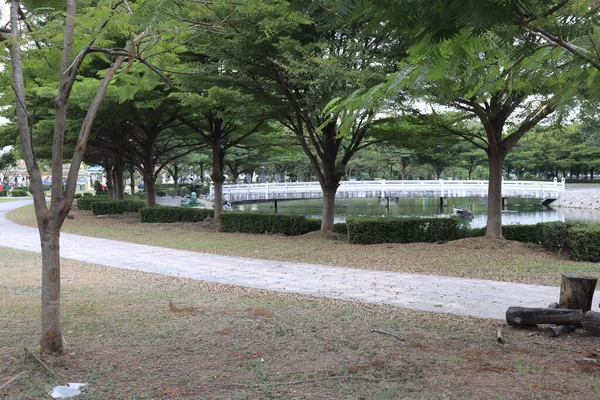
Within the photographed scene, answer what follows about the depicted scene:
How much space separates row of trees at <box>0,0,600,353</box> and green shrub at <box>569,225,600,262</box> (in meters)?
2.58

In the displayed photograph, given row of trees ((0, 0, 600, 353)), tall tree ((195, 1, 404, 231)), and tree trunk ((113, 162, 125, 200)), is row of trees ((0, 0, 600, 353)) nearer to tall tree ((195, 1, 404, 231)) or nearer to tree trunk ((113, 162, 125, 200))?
tall tree ((195, 1, 404, 231))

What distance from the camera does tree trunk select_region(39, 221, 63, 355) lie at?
4.81 meters

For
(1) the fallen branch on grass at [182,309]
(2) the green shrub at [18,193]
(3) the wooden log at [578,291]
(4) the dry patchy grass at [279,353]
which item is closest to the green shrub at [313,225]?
(4) the dry patchy grass at [279,353]

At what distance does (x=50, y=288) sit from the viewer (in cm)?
483

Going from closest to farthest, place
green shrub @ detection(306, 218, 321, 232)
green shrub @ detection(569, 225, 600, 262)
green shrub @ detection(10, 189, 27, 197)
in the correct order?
1. green shrub @ detection(569, 225, 600, 262)
2. green shrub @ detection(306, 218, 321, 232)
3. green shrub @ detection(10, 189, 27, 197)

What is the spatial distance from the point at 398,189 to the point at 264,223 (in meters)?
29.0

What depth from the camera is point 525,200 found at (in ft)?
170

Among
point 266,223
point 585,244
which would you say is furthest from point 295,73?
point 585,244

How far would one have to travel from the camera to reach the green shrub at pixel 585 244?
38.4ft

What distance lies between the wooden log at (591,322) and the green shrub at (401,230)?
369 inches

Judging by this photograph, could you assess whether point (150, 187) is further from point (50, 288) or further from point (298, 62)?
point (50, 288)

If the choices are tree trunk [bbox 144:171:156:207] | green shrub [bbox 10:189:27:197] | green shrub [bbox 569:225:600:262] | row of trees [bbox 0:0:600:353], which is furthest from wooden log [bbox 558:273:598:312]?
green shrub [bbox 10:189:27:197]

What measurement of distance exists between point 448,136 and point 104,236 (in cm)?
1178

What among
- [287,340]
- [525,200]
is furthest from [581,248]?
[525,200]
